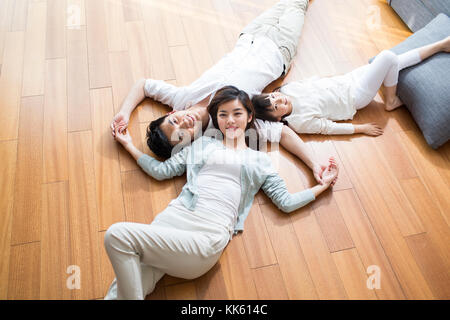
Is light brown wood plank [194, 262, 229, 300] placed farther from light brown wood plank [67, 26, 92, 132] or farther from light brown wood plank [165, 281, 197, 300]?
light brown wood plank [67, 26, 92, 132]

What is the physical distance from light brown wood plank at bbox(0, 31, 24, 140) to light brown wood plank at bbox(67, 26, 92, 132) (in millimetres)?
245

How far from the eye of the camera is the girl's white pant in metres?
1.32

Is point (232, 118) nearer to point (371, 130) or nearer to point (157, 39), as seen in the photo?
point (371, 130)

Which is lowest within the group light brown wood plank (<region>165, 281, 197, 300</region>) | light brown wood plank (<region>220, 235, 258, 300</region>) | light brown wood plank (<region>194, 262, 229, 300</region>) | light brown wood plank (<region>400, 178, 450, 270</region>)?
light brown wood plank (<region>165, 281, 197, 300</region>)

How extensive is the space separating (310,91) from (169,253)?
3.37 feet

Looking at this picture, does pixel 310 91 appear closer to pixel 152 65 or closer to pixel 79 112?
pixel 152 65

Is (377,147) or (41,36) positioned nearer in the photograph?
(377,147)

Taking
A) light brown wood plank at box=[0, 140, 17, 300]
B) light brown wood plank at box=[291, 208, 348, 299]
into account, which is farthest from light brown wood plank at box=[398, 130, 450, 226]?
light brown wood plank at box=[0, 140, 17, 300]

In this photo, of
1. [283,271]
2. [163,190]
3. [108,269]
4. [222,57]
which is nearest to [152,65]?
[222,57]

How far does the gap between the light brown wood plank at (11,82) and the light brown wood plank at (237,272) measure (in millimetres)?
1113

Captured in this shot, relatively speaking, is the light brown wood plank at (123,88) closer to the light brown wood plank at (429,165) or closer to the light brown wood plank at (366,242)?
the light brown wood plank at (366,242)

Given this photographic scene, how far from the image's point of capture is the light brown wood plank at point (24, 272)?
4.69 ft

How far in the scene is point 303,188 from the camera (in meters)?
1.73

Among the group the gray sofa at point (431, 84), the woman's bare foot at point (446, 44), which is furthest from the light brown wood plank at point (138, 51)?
the woman's bare foot at point (446, 44)
